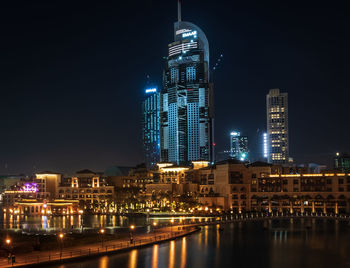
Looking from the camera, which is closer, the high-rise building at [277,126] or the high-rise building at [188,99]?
the high-rise building at [188,99]

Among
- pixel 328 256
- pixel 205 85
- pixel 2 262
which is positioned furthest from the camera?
pixel 205 85

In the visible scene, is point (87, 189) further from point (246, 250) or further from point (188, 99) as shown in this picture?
point (246, 250)

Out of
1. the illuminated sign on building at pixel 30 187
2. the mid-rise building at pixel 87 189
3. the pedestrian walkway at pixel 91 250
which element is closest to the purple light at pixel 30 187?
the illuminated sign on building at pixel 30 187

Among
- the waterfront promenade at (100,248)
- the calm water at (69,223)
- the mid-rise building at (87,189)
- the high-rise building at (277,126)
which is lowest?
the calm water at (69,223)

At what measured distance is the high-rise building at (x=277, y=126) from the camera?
612 ft

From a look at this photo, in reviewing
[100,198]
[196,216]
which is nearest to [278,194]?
[196,216]

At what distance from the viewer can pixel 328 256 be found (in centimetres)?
4094

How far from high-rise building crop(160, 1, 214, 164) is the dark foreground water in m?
112

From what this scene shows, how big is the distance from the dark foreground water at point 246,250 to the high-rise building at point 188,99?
11215 centimetres

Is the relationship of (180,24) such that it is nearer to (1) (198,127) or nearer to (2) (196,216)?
(1) (198,127)

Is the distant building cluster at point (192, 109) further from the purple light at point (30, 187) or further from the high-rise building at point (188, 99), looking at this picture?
the purple light at point (30, 187)

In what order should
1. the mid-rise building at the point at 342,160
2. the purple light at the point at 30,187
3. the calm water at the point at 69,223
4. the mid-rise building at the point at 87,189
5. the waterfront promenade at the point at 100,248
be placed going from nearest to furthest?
1. the waterfront promenade at the point at 100,248
2. the calm water at the point at 69,223
3. the purple light at the point at 30,187
4. the mid-rise building at the point at 87,189
5. the mid-rise building at the point at 342,160

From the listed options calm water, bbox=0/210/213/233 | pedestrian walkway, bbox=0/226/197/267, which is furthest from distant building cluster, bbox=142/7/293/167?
pedestrian walkway, bbox=0/226/197/267

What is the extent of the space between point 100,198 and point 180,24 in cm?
9677
